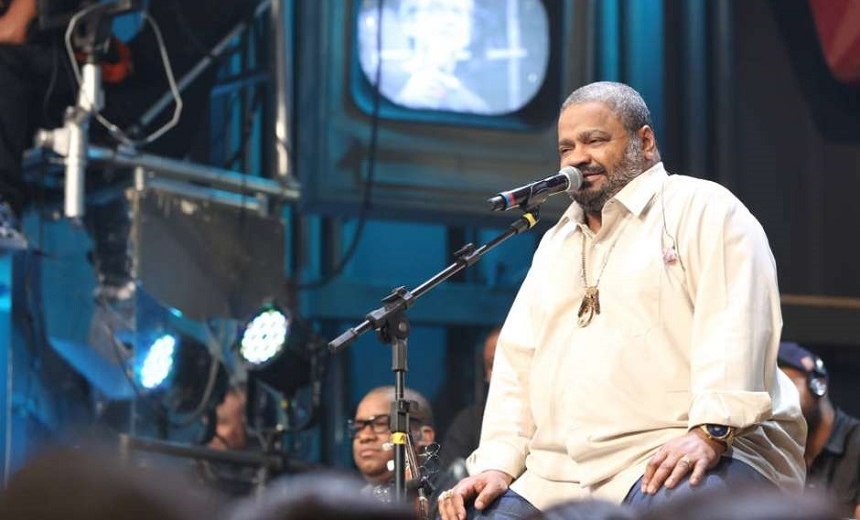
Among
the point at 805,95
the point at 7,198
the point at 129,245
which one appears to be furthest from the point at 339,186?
the point at 805,95

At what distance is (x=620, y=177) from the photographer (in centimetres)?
388

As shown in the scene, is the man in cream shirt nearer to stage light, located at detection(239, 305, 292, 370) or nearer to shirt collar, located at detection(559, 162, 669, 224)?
shirt collar, located at detection(559, 162, 669, 224)

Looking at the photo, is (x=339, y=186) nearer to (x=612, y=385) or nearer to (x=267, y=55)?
(x=267, y=55)

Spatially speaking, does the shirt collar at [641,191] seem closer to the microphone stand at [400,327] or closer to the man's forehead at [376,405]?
the microphone stand at [400,327]

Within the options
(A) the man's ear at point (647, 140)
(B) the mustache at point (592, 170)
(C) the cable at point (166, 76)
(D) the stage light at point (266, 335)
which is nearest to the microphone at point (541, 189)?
(B) the mustache at point (592, 170)

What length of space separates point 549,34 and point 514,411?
11.5 ft

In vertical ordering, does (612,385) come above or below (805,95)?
below

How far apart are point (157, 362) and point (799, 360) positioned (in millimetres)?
A: 2598

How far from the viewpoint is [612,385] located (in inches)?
144

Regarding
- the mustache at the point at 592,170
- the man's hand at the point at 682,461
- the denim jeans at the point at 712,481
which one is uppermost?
the mustache at the point at 592,170

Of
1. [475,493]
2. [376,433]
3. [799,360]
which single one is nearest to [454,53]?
[376,433]

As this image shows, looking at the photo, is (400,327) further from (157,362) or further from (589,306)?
(157,362)

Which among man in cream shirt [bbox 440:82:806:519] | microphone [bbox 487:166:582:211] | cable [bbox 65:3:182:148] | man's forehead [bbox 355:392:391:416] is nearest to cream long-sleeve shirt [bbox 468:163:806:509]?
man in cream shirt [bbox 440:82:806:519]

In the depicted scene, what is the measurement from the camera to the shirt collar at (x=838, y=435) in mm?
5457
